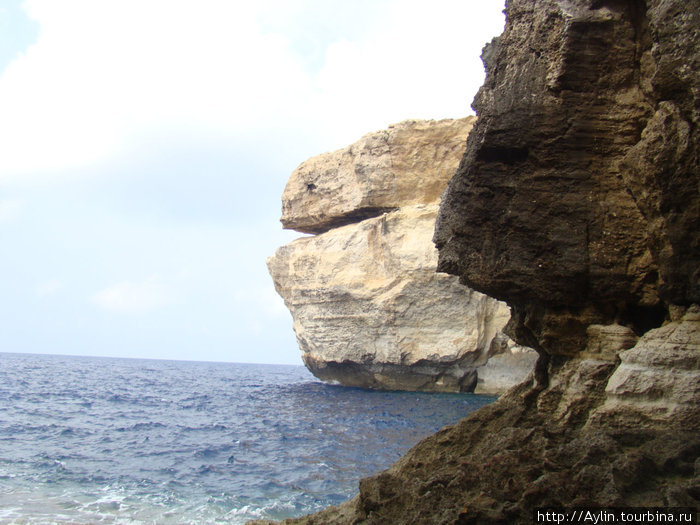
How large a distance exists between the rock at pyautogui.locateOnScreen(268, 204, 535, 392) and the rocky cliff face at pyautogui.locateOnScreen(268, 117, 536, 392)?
0.15 ft

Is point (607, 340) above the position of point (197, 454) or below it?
above

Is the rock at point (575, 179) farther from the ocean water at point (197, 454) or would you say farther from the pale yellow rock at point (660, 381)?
the ocean water at point (197, 454)

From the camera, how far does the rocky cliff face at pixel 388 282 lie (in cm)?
2391

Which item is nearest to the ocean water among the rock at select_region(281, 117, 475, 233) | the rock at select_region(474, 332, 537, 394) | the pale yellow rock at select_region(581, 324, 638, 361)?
the rock at select_region(474, 332, 537, 394)

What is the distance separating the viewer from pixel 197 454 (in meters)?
12.4

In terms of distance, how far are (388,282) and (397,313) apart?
56.6 inches

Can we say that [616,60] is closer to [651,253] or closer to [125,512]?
[651,253]

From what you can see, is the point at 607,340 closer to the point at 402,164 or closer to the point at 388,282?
the point at 388,282

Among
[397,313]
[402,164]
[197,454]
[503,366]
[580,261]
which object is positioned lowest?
[197,454]

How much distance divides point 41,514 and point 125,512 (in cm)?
113

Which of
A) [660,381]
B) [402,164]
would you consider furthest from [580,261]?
[402,164]

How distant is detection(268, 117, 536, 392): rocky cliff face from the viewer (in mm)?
23906

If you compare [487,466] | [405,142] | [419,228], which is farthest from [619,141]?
[405,142]

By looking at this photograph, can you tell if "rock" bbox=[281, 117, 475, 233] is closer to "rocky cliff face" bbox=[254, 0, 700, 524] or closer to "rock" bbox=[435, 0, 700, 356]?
"rocky cliff face" bbox=[254, 0, 700, 524]
